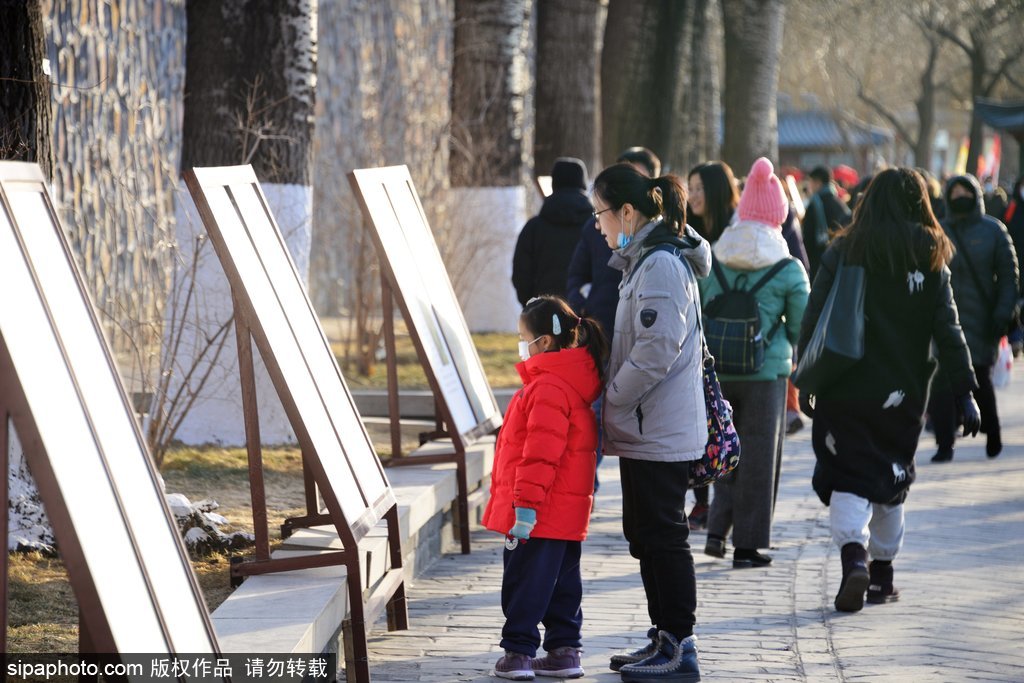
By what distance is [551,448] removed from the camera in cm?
504

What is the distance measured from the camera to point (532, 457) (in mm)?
5039

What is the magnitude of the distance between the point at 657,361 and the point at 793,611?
72.2 inches

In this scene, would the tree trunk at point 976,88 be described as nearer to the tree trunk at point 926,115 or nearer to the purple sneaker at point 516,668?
the tree trunk at point 926,115

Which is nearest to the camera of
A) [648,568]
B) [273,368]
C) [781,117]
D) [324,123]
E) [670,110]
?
[273,368]

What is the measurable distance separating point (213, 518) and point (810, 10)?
138 feet

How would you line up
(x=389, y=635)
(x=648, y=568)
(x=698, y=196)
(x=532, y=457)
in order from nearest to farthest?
1. (x=532, y=457)
2. (x=648, y=568)
3. (x=389, y=635)
4. (x=698, y=196)

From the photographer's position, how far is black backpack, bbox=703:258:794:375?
702 centimetres

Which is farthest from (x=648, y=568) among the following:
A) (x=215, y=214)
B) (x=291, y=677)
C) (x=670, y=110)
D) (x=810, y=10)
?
(x=810, y=10)

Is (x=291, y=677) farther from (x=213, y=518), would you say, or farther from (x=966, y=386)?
(x=966, y=386)

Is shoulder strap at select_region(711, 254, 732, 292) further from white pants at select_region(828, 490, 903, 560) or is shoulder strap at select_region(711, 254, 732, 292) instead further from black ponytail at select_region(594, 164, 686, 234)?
black ponytail at select_region(594, 164, 686, 234)

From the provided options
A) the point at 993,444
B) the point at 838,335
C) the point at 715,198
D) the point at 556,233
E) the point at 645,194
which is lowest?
the point at 993,444

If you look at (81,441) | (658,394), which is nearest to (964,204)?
(658,394)

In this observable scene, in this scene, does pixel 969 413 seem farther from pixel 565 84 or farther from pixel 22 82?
pixel 565 84

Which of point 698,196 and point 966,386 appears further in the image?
point 698,196
